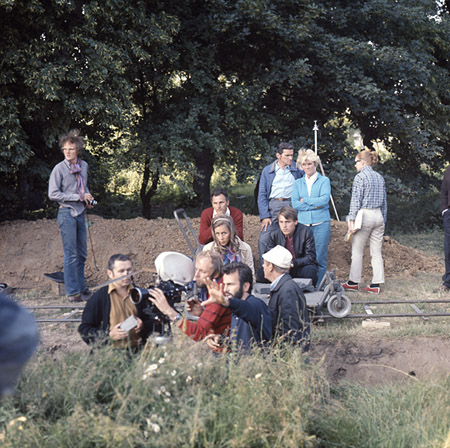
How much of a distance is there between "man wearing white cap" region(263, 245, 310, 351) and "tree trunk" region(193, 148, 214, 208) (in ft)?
28.4

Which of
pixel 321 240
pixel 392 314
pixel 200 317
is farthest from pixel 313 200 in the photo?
pixel 200 317

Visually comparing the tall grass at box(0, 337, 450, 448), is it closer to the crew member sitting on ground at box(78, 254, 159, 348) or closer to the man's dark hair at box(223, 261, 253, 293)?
the crew member sitting on ground at box(78, 254, 159, 348)

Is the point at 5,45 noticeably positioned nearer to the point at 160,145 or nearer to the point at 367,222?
the point at 160,145

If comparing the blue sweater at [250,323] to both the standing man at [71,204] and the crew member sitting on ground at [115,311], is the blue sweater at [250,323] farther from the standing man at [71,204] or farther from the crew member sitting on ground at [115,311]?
the standing man at [71,204]

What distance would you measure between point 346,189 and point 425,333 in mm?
7559

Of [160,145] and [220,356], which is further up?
[160,145]

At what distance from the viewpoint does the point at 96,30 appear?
11250 mm

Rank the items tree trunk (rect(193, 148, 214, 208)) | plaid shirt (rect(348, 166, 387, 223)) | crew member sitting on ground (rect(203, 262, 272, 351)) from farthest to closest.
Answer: tree trunk (rect(193, 148, 214, 208))
plaid shirt (rect(348, 166, 387, 223))
crew member sitting on ground (rect(203, 262, 272, 351))

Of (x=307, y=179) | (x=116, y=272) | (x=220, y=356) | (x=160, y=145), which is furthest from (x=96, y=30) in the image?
(x=220, y=356)

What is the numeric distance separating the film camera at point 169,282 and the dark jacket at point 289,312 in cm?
74

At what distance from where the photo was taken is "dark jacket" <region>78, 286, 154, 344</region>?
4.53 metres

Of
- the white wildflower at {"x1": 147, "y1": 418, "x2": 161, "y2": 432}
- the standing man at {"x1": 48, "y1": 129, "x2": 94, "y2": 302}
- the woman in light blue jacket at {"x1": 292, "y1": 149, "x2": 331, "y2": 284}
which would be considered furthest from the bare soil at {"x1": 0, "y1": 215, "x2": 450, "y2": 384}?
the white wildflower at {"x1": 147, "y1": 418, "x2": 161, "y2": 432}

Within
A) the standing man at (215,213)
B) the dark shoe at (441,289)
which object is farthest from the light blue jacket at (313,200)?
the dark shoe at (441,289)

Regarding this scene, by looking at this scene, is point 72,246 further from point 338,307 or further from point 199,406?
point 199,406
